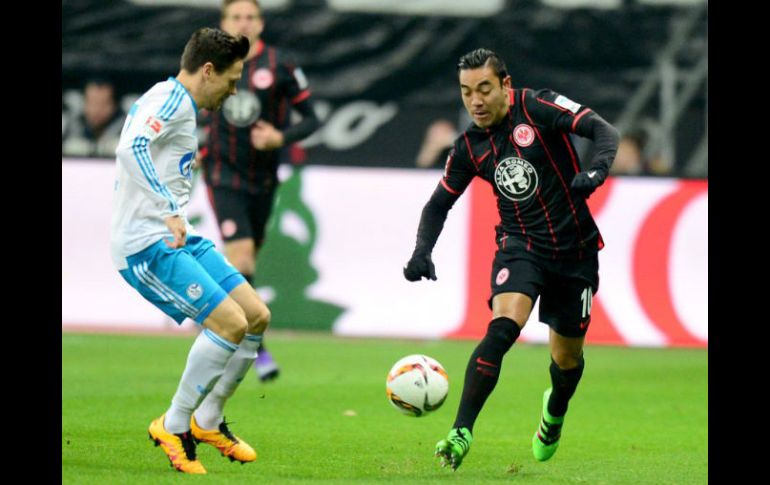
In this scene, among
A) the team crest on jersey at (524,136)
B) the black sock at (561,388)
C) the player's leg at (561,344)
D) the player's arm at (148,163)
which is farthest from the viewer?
the black sock at (561,388)

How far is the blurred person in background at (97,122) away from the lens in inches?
624

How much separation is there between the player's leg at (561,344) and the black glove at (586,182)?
0.75 metres

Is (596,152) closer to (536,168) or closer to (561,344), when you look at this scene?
(536,168)

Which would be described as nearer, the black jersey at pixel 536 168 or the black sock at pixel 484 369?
the black sock at pixel 484 369

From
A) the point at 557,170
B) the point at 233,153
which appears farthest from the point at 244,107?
the point at 557,170

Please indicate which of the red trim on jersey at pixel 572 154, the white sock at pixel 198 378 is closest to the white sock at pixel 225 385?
the white sock at pixel 198 378

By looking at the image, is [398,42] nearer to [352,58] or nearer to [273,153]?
[352,58]

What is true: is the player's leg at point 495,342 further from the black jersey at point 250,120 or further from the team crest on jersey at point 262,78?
the team crest on jersey at point 262,78

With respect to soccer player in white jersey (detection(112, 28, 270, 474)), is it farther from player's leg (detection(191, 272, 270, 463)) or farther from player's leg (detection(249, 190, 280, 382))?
player's leg (detection(249, 190, 280, 382))

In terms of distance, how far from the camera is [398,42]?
16656 mm

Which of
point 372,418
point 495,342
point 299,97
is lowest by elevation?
point 372,418

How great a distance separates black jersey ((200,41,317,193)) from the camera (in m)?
11.6

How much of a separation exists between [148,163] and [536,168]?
6.71ft

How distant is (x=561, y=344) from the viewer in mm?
8000
